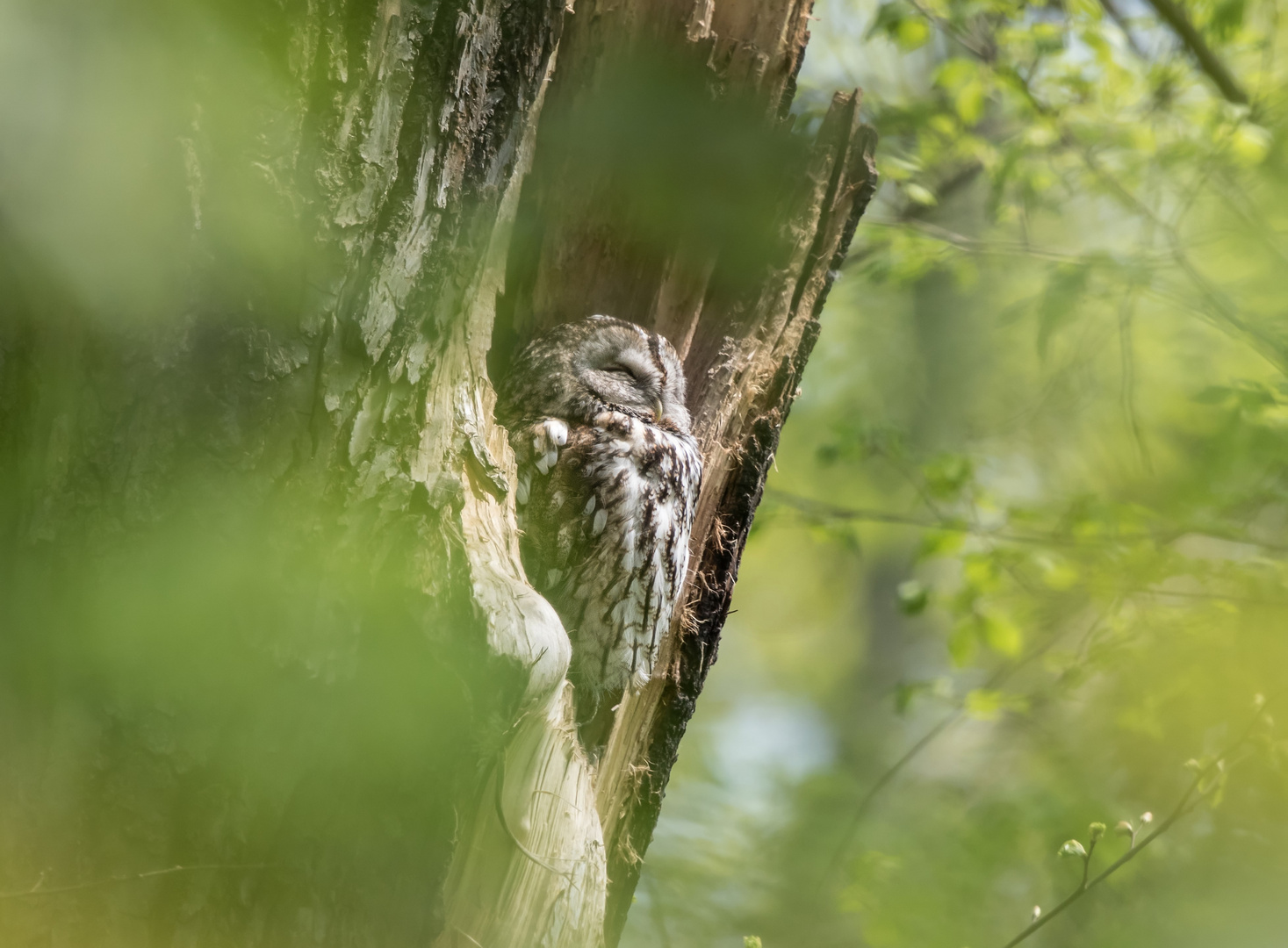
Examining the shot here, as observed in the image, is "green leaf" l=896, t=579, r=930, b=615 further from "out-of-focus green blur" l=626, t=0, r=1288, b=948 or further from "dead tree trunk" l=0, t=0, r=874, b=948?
"dead tree trunk" l=0, t=0, r=874, b=948

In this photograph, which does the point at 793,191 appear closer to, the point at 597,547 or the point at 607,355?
the point at 607,355

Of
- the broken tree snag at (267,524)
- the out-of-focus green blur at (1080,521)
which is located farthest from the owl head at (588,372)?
the out-of-focus green blur at (1080,521)

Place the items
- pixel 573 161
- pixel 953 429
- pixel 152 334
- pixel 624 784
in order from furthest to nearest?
pixel 953 429
pixel 573 161
pixel 624 784
pixel 152 334

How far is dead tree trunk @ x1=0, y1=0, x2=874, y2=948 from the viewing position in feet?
3.33

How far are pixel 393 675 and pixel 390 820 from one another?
21 cm

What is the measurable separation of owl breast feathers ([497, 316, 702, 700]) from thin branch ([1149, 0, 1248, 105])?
2888 mm

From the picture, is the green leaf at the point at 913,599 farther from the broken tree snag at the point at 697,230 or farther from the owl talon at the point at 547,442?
the owl talon at the point at 547,442

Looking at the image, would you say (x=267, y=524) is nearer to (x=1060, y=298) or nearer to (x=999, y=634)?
(x=1060, y=298)

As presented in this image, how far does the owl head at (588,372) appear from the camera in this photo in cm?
224

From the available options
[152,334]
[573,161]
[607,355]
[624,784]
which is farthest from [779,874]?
[152,334]

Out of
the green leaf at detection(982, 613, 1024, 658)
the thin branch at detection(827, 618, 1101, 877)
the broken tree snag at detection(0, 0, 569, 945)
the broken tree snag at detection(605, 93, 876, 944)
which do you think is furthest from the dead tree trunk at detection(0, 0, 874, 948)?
the green leaf at detection(982, 613, 1024, 658)

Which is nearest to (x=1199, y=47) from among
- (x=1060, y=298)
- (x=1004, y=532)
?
(x=1060, y=298)

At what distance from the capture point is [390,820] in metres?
1.20

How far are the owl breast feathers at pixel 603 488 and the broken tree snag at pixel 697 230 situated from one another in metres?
0.11
